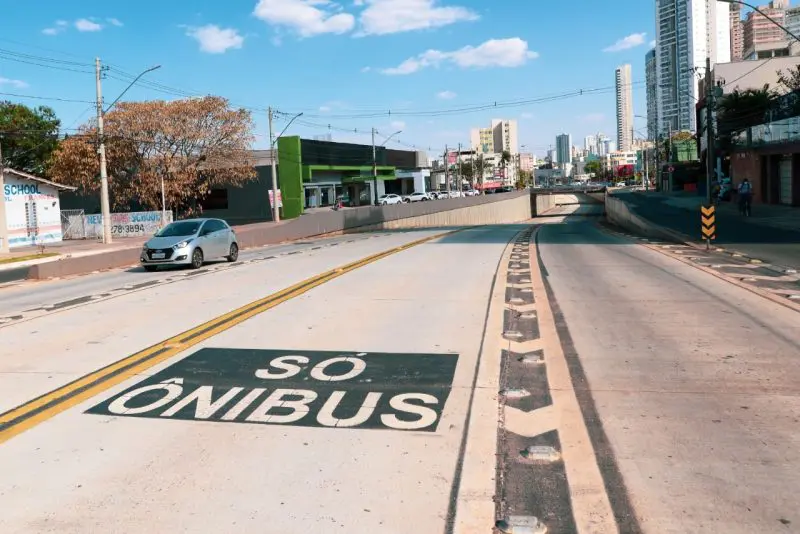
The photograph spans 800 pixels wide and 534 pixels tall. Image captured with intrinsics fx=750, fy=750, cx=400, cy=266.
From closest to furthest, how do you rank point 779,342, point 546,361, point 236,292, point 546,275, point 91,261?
point 546,361 → point 779,342 → point 236,292 → point 546,275 → point 91,261

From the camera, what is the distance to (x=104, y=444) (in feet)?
18.2

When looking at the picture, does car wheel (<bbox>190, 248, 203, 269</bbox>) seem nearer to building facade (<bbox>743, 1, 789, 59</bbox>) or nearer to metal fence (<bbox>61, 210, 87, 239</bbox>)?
metal fence (<bbox>61, 210, 87, 239</bbox>)

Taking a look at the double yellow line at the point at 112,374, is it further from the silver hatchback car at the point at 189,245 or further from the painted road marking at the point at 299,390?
the silver hatchback car at the point at 189,245

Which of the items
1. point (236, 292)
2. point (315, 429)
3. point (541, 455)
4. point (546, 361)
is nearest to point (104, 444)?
point (315, 429)

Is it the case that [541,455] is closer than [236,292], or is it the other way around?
[541,455]

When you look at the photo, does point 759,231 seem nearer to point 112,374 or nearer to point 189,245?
point 189,245

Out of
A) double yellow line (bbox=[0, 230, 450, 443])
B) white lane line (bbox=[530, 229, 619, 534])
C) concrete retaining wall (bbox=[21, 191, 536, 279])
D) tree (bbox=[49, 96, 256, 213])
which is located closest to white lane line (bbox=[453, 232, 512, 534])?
white lane line (bbox=[530, 229, 619, 534])

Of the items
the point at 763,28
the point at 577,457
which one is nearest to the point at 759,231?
the point at 577,457

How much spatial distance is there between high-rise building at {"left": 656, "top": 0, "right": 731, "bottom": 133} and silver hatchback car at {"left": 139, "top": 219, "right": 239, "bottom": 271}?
8648 cm

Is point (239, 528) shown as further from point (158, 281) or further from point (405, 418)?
point (158, 281)

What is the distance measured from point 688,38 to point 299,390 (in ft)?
413

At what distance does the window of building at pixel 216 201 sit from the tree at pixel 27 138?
47.1 feet

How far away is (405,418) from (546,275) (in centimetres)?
1098

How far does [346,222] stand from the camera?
48.8m
